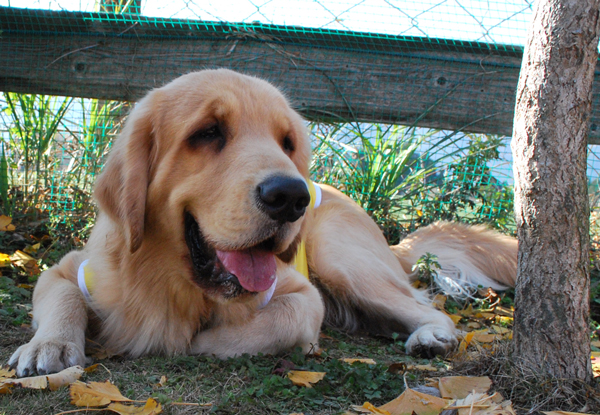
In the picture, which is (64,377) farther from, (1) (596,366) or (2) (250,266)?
(1) (596,366)

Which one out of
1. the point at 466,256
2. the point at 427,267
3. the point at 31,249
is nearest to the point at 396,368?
the point at 427,267

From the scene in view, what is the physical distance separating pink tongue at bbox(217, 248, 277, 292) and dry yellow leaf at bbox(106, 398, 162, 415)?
26.6 inches

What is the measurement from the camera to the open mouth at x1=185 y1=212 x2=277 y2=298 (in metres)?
2.24

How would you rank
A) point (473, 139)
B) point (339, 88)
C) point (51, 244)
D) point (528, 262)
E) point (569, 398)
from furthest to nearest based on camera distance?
point (473, 139), point (339, 88), point (51, 244), point (528, 262), point (569, 398)

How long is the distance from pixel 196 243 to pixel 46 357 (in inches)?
28.4

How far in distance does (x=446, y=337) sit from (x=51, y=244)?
303 centimetres

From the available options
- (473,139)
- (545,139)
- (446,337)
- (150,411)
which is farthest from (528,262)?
(473,139)

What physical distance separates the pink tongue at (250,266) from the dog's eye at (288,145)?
650mm

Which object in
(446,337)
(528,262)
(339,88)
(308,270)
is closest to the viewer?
(528,262)

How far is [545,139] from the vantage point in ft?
6.22

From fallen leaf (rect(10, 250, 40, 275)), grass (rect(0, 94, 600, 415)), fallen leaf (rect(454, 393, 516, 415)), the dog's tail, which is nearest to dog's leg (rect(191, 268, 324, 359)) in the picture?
grass (rect(0, 94, 600, 415))

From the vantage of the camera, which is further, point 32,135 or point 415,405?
point 32,135

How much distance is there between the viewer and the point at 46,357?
206cm

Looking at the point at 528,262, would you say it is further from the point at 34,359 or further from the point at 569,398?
the point at 34,359
